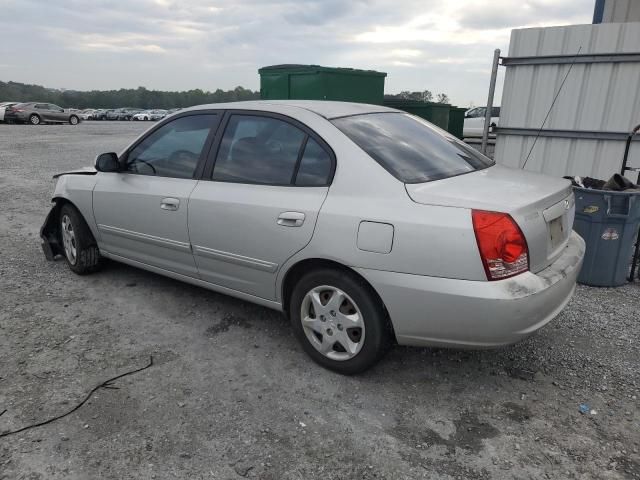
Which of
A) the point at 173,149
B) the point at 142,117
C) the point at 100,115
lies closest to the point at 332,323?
the point at 173,149

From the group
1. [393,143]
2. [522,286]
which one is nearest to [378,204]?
[393,143]

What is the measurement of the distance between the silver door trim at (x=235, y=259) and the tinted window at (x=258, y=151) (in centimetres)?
50

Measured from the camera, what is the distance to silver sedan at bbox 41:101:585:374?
8.07 feet

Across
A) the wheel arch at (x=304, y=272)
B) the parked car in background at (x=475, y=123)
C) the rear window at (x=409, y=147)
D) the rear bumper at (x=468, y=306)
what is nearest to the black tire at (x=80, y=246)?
the wheel arch at (x=304, y=272)

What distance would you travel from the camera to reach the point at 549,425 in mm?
2535

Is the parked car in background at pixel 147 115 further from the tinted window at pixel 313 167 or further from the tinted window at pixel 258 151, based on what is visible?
the tinted window at pixel 313 167

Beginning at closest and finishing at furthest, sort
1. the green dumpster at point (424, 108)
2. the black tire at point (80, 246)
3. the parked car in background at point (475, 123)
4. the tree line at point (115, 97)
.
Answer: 1. the black tire at point (80, 246)
2. the green dumpster at point (424, 108)
3. the parked car in background at point (475, 123)
4. the tree line at point (115, 97)

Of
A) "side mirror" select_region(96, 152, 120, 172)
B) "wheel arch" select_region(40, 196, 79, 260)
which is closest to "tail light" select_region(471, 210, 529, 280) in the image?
"side mirror" select_region(96, 152, 120, 172)

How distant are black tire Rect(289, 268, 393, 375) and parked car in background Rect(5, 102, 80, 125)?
32911 mm

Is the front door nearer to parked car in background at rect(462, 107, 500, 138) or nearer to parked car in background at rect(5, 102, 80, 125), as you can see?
parked car in background at rect(462, 107, 500, 138)

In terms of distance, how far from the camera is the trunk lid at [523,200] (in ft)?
8.17

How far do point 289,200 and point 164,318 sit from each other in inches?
61.5

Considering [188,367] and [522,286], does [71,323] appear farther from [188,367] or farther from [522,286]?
[522,286]

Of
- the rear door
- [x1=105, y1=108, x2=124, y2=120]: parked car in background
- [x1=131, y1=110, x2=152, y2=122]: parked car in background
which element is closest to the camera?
the rear door
